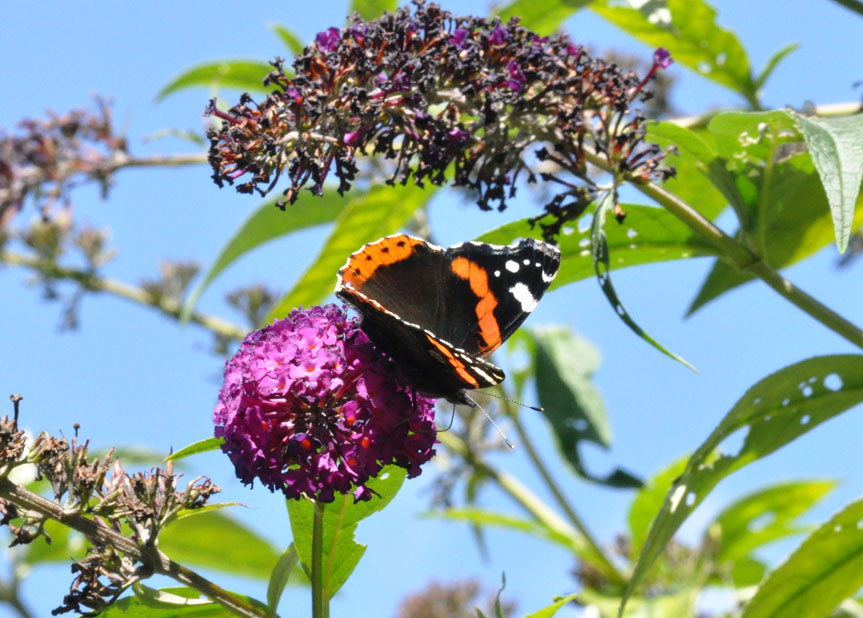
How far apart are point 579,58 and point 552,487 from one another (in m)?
1.56

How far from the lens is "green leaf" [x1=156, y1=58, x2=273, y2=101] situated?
10.3 ft

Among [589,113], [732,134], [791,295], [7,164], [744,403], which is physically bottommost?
[744,403]

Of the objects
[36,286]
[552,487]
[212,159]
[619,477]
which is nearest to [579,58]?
[212,159]

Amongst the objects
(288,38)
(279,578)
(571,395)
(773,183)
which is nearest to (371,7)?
(288,38)

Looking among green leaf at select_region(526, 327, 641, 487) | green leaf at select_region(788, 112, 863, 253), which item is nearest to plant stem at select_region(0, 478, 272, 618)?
green leaf at select_region(788, 112, 863, 253)

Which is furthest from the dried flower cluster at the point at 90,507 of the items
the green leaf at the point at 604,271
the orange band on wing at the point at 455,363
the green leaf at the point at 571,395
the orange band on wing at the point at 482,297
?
the green leaf at the point at 571,395

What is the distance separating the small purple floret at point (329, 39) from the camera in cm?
178

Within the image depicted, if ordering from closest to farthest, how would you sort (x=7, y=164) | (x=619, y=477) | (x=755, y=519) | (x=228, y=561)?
1. (x=619, y=477)
2. (x=7, y=164)
3. (x=755, y=519)
4. (x=228, y=561)

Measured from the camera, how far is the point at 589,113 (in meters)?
1.94

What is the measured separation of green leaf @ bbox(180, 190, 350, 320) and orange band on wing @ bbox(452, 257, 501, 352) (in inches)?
46.9

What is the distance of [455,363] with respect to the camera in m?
1.54

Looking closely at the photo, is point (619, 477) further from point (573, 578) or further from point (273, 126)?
point (273, 126)

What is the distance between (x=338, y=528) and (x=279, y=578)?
0.54 feet

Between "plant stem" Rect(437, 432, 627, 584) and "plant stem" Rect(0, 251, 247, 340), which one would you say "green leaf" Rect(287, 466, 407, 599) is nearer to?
"plant stem" Rect(437, 432, 627, 584)
